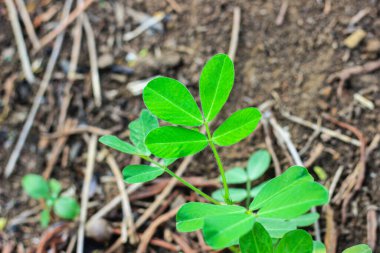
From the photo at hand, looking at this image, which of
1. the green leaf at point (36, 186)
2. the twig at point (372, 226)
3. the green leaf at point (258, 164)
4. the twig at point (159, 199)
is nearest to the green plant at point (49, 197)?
the green leaf at point (36, 186)

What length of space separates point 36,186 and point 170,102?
98 centimetres

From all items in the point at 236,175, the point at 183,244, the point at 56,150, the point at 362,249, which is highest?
the point at 56,150

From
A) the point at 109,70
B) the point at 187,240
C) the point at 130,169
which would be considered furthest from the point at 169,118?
the point at 109,70

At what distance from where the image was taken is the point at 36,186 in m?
1.78

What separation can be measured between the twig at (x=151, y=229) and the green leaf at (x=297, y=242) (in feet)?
2.31

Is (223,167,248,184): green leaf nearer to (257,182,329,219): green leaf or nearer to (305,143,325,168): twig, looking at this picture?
(305,143,325,168): twig

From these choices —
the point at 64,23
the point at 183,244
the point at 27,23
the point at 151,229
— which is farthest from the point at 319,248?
the point at 27,23

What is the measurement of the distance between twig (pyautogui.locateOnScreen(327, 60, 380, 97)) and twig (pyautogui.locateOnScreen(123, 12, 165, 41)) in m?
0.84

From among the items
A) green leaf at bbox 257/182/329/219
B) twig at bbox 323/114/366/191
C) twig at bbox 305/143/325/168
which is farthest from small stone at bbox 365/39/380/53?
green leaf at bbox 257/182/329/219

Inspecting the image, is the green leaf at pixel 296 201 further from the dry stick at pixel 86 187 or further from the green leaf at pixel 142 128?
the dry stick at pixel 86 187

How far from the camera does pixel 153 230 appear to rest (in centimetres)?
164

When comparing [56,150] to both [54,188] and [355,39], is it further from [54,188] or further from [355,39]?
[355,39]

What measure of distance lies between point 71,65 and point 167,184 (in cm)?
79

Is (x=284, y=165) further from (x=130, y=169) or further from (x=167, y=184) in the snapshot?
(x=130, y=169)
